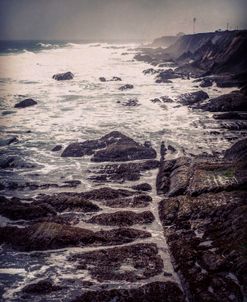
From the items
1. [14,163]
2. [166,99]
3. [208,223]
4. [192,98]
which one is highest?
[192,98]

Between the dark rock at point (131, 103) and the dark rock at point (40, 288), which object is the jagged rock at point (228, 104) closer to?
the dark rock at point (131, 103)

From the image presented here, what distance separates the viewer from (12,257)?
48.8ft

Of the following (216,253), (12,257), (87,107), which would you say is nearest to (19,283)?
(12,257)

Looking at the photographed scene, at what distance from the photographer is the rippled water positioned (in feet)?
47.7

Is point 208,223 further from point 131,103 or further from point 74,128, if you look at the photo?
point 131,103

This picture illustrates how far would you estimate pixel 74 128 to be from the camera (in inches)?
1278

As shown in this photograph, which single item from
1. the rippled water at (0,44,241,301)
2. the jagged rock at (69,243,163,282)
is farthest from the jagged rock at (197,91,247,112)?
the jagged rock at (69,243,163,282)

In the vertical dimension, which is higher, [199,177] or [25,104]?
[199,177]

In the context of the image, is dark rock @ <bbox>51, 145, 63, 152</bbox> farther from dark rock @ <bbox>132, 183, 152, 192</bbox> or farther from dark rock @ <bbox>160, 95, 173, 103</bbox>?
dark rock @ <bbox>160, 95, 173, 103</bbox>

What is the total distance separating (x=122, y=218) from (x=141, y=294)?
526cm

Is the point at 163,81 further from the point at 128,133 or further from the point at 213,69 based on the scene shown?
the point at 128,133

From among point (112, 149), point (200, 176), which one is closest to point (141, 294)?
point (200, 176)

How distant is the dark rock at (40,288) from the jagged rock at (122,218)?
461 cm

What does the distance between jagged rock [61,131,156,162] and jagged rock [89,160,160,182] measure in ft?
3.87
